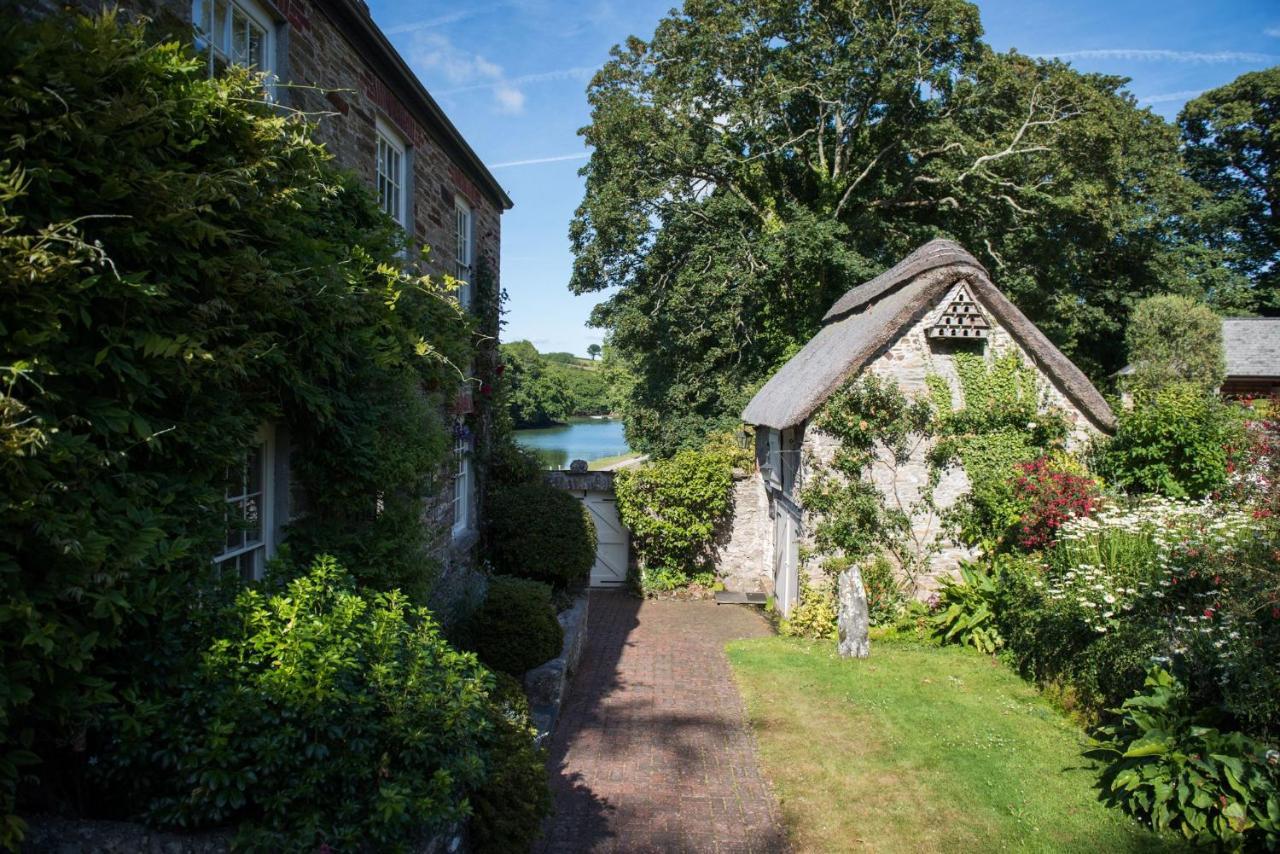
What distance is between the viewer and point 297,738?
3.43 meters

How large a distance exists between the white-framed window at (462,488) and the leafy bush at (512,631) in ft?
9.25

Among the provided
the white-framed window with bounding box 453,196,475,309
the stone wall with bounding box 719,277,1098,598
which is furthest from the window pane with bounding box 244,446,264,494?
the stone wall with bounding box 719,277,1098,598

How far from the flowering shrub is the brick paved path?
498 cm

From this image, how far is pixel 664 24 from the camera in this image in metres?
21.2

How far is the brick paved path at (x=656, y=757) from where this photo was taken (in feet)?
20.5

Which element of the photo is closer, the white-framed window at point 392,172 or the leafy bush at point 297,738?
the leafy bush at point 297,738

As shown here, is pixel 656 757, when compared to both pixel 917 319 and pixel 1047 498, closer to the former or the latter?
pixel 1047 498

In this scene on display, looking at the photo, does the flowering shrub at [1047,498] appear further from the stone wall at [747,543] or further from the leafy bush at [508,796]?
the leafy bush at [508,796]

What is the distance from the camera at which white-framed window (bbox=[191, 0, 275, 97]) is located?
500 cm

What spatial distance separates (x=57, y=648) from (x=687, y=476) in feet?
42.2

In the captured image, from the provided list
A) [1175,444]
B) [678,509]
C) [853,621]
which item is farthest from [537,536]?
[1175,444]

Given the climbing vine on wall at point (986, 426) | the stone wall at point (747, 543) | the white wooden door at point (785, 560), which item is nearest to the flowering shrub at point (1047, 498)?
the climbing vine on wall at point (986, 426)

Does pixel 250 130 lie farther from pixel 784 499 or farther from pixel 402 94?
pixel 784 499

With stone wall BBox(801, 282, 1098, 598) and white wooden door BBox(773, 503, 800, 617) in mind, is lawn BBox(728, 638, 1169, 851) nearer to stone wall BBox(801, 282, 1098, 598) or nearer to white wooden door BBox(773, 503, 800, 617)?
stone wall BBox(801, 282, 1098, 598)
